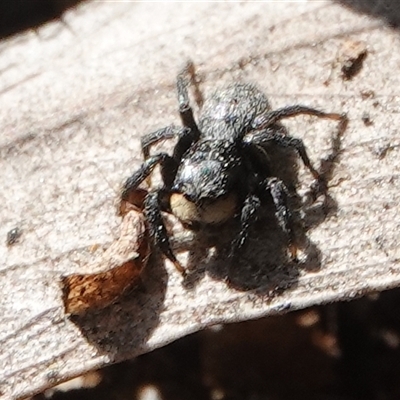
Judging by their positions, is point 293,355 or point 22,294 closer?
point 22,294

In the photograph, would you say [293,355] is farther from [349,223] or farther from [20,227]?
[20,227]

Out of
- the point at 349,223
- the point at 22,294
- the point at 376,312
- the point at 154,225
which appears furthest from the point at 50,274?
the point at 376,312

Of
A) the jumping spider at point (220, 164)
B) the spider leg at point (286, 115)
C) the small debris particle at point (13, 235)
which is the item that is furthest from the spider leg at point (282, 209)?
the small debris particle at point (13, 235)

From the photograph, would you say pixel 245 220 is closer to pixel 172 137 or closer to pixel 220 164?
pixel 220 164

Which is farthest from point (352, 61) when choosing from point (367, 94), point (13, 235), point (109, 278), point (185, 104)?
point (13, 235)

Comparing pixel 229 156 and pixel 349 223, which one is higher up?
pixel 229 156

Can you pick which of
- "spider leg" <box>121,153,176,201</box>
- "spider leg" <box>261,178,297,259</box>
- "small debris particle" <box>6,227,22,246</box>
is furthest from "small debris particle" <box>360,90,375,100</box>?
"small debris particle" <box>6,227,22,246</box>

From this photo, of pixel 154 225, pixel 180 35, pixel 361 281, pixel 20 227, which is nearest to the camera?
pixel 361 281

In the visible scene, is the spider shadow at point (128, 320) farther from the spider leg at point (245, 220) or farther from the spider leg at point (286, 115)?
the spider leg at point (286, 115)
